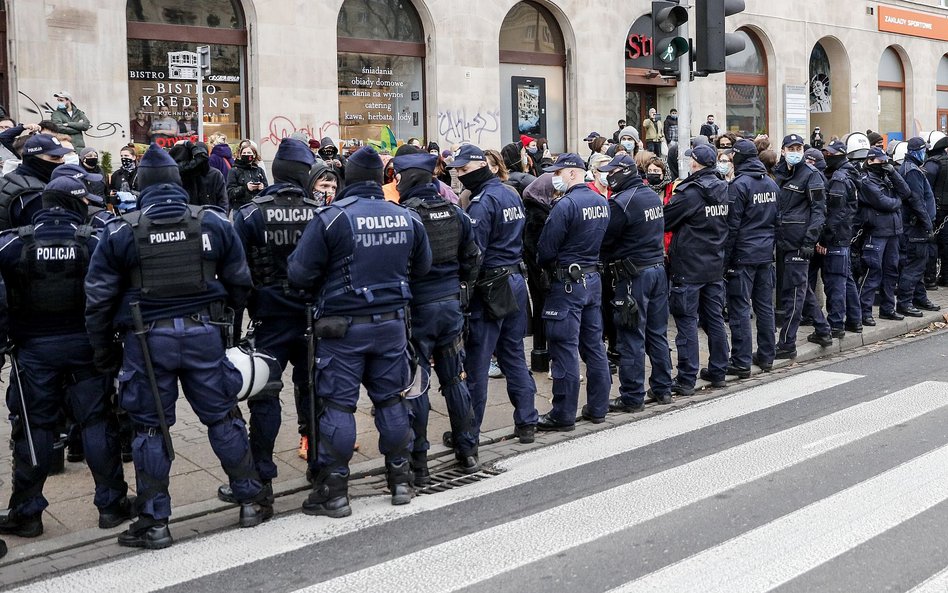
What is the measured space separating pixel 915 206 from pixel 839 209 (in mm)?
2462

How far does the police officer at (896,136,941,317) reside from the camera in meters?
12.3

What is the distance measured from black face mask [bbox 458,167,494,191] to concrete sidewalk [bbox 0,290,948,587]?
1771mm

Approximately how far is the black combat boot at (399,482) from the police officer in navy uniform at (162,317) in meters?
0.86

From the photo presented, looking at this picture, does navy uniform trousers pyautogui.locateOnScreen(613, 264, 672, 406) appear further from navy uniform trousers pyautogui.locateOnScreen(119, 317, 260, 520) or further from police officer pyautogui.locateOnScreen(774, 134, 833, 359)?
navy uniform trousers pyautogui.locateOnScreen(119, 317, 260, 520)

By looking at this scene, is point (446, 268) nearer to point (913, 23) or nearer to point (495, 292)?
point (495, 292)

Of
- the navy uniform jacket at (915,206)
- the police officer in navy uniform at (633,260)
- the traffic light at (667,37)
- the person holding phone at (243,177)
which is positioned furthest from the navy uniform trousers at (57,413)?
the navy uniform jacket at (915,206)

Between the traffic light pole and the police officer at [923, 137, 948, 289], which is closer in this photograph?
the traffic light pole

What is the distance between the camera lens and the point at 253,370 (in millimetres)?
5695

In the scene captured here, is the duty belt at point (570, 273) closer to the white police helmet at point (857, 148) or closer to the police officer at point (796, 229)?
the police officer at point (796, 229)

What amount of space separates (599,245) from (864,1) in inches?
970

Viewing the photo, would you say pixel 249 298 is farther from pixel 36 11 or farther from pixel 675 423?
pixel 36 11

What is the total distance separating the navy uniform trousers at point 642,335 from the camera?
8.25m

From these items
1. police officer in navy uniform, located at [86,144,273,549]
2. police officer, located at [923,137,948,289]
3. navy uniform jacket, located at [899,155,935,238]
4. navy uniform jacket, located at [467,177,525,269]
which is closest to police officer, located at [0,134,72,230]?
police officer in navy uniform, located at [86,144,273,549]

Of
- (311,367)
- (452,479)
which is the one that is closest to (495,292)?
(452,479)
